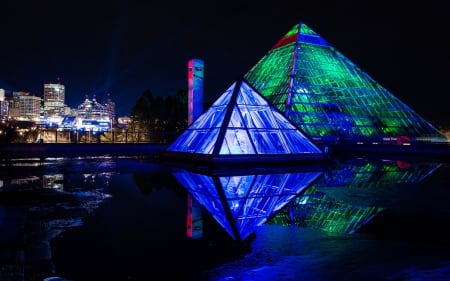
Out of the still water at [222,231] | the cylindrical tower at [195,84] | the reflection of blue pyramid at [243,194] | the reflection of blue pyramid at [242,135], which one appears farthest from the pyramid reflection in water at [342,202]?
the cylindrical tower at [195,84]

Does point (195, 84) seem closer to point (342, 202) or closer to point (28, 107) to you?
point (342, 202)

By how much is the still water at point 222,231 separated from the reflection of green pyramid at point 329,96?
2601cm

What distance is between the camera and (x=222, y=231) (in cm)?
759

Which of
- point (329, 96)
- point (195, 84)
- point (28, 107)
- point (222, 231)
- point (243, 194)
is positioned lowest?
point (222, 231)

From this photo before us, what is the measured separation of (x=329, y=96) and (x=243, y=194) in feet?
111

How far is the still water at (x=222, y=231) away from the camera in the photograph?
5.53m

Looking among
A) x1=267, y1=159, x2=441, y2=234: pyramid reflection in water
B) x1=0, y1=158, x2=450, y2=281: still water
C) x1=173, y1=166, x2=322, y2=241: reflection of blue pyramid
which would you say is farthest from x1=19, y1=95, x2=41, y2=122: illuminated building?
x1=267, y1=159, x2=441, y2=234: pyramid reflection in water

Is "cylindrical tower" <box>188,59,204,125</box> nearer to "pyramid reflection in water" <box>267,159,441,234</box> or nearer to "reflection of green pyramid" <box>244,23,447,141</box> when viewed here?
"reflection of green pyramid" <box>244,23,447,141</box>

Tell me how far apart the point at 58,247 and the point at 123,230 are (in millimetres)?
1411

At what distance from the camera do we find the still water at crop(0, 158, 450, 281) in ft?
18.1

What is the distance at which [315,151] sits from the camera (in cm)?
2341

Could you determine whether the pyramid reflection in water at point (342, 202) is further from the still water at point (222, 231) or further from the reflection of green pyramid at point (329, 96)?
the reflection of green pyramid at point (329, 96)

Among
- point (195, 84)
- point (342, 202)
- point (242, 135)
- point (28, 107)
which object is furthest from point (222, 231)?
point (28, 107)

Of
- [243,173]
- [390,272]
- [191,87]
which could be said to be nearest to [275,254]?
[390,272]
